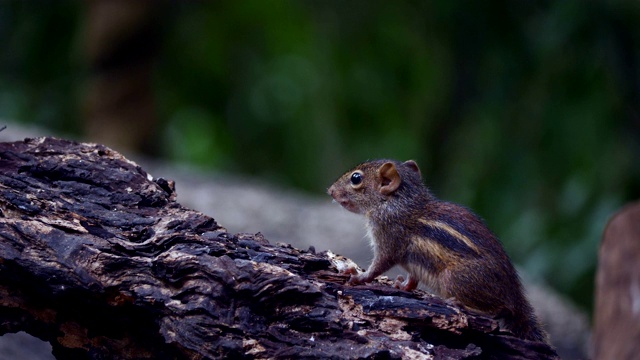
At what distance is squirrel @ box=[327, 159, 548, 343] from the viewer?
4520mm

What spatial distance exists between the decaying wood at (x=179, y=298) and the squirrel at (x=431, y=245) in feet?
1.10

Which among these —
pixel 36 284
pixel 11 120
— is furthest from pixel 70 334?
pixel 11 120

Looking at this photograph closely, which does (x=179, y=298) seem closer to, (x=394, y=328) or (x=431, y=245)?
(x=394, y=328)

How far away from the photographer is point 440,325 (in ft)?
13.3

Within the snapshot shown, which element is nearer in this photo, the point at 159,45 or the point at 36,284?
the point at 36,284

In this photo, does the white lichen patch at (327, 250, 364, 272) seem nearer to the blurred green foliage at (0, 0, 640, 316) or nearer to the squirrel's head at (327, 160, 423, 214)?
the squirrel's head at (327, 160, 423, 214)

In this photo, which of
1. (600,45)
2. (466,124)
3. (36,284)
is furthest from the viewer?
(466,124)

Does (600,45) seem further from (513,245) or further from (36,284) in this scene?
(36,284)

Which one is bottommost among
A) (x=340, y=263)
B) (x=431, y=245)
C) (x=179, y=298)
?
(x=179, y=298)

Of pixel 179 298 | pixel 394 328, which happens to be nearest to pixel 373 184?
pixel 394 328

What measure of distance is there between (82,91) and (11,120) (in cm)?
133

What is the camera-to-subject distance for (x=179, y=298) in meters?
3.88

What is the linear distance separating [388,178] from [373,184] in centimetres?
11

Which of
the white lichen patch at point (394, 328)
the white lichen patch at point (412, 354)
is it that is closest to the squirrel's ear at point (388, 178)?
the white lichen patch at point (394, 328)
